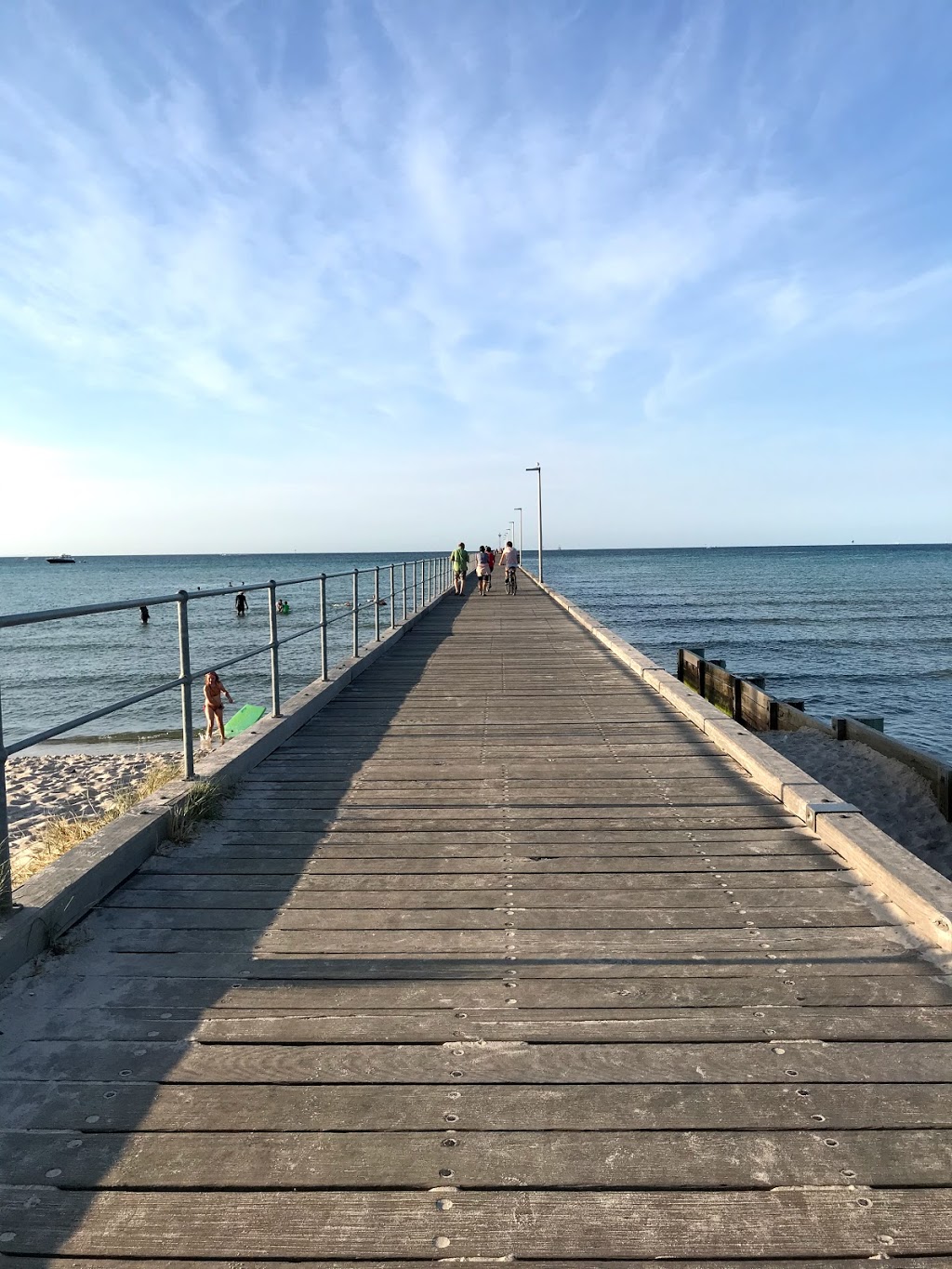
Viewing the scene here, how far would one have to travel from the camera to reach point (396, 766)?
5.64m

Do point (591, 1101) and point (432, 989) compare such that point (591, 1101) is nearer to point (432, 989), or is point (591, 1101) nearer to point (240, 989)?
point (432, 989)

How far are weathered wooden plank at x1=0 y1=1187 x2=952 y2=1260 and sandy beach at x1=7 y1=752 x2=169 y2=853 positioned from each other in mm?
8641

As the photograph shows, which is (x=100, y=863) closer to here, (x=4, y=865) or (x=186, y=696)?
(x=4, y=865)

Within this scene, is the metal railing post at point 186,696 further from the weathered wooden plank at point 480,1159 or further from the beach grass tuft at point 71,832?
the weathered wooden plank at point 480,1159

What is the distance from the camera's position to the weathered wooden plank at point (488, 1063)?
2303 mm

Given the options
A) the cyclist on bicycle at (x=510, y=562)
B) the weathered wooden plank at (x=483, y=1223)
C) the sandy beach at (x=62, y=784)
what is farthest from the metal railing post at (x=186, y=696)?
the cyclist on bicycle at (x=510, y=562)

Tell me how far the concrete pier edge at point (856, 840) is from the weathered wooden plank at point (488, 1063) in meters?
0.78

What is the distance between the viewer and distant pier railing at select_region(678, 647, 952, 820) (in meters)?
9.76

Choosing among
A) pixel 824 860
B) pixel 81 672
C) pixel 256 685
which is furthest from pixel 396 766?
pixel 81 672

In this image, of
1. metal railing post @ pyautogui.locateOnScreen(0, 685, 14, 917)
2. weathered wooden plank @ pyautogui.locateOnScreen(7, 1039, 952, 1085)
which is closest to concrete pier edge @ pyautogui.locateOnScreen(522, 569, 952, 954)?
weathered wooden plank @ pyautogui.locateOnScreen(7, 1039, 952, 1085)

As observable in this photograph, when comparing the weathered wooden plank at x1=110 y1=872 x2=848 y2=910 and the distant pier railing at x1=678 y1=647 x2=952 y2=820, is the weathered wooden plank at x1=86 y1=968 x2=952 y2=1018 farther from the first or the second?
the distant pier railing at x1=678 y1=647 x2=952 y2=820

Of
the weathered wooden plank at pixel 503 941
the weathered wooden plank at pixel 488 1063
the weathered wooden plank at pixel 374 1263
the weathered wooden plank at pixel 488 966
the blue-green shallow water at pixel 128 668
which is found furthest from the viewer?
the blue-green shallow water at pixel 128 668

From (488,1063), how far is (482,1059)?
0.02 m

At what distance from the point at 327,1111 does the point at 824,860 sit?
2606 millimetres
